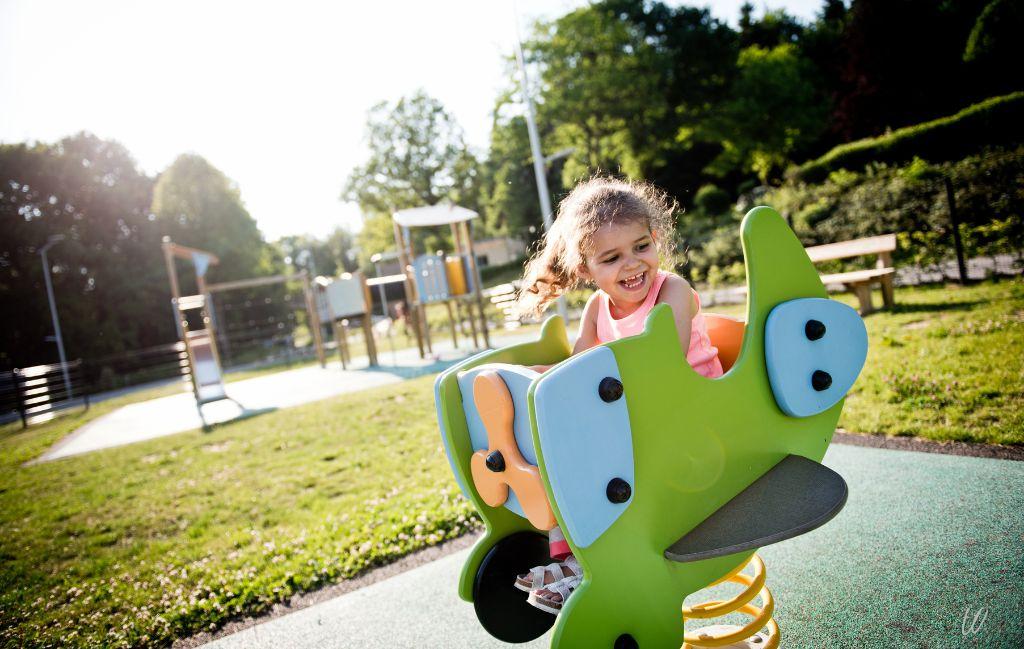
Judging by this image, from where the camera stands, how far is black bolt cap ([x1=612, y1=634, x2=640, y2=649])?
141cm

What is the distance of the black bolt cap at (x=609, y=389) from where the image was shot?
1.40 m

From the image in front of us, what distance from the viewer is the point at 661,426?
150cm

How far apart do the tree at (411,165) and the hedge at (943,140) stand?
2328 centimetres

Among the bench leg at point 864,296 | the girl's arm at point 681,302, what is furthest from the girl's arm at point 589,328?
the bench leg at point 864,296

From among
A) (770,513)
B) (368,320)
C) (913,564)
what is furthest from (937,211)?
(368,320)

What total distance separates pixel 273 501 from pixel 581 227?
3665 millimetres

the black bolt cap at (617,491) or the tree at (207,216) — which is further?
the tree at (207,216)

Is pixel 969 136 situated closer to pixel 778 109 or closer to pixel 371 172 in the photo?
pixel 778 109

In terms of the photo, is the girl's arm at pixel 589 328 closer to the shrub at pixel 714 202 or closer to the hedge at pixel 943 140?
the hedge at pixel 943 140

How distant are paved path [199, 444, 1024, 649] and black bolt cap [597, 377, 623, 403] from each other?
1158 millimetres

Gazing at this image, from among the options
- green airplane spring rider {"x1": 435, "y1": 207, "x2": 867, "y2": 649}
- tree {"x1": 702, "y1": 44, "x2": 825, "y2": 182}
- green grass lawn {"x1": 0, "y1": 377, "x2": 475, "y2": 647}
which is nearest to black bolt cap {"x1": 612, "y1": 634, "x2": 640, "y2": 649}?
green airplane spring rider {"x1": 435, "y1": 207, "x2": 867, "y2": 649}

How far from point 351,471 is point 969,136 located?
75.6 feet

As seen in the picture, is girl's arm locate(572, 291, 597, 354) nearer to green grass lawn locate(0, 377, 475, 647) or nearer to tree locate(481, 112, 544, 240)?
green grass lawn locate(0, 377, 475, 647)

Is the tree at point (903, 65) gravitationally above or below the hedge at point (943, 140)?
above
